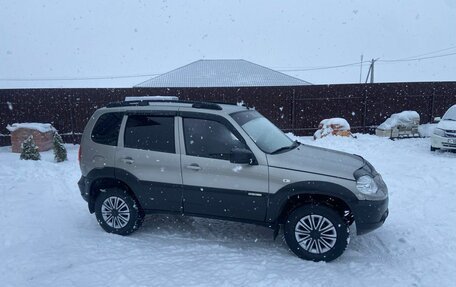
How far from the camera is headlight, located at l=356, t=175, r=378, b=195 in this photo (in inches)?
175

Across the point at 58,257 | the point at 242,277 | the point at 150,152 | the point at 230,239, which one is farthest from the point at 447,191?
the point at 58,257

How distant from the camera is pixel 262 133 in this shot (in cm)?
519

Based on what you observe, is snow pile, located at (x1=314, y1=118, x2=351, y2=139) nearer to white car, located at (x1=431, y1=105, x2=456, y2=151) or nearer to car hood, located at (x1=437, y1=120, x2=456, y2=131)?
white car, located at (x1=431, y1=105, x2=456, y2=151)

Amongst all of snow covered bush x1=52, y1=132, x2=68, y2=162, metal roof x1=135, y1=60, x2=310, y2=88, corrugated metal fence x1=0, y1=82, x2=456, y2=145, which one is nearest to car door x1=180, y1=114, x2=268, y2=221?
snow covered bush x1=52, y1=132, x2=68, y2=162

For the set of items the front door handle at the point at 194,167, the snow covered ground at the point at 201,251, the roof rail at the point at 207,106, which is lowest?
the snow covered ground at the point at 201,251

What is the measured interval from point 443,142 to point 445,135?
0.23 meters

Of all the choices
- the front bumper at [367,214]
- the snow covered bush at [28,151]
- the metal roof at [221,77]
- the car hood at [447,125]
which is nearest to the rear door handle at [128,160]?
the front bumper at [367,214]

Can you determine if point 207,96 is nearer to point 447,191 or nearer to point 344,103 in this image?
point 344,103

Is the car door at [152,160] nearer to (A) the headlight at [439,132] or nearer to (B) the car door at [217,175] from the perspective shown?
(B) the car door at [217,175]

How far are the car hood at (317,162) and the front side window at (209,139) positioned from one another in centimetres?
54

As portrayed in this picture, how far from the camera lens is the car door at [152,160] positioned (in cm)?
504

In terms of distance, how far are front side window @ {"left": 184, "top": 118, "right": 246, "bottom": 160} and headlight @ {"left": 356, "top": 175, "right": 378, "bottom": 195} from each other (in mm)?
1520

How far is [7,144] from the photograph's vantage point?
538 inches

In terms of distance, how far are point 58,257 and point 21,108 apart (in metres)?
10.9
